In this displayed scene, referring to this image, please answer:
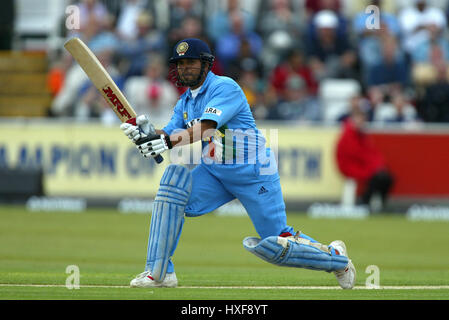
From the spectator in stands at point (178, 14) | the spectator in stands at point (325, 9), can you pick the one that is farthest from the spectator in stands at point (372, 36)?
the spectator in stands at point (178, 14)

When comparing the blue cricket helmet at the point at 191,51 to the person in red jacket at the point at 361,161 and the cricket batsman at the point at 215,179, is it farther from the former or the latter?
the person in red jacket at the point at 361,161

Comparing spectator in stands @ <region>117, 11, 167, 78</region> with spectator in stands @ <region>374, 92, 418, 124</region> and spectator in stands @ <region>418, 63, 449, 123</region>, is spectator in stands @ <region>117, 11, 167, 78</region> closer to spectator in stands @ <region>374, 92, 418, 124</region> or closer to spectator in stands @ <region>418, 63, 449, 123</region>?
spectator in stands @ <region>374, 92, 418, 124</region>

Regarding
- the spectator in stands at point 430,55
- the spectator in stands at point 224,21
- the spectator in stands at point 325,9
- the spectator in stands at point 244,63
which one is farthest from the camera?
the spectator in stands at point 224,21

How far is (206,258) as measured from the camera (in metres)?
10.5

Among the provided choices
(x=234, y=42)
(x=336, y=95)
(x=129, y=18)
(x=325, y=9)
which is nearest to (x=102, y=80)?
(x=336, y=95)

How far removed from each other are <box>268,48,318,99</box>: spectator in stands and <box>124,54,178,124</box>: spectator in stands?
77.0 inches

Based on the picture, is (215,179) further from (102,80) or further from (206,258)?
(206,258)

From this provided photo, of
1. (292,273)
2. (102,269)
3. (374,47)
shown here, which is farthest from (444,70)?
(102,269)

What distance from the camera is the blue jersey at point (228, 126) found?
7.10m

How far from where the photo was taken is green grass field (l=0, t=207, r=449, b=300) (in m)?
7.04

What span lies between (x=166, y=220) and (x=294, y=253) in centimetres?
105

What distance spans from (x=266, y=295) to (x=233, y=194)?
2.95ft

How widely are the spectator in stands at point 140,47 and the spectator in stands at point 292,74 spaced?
2.22 metres
